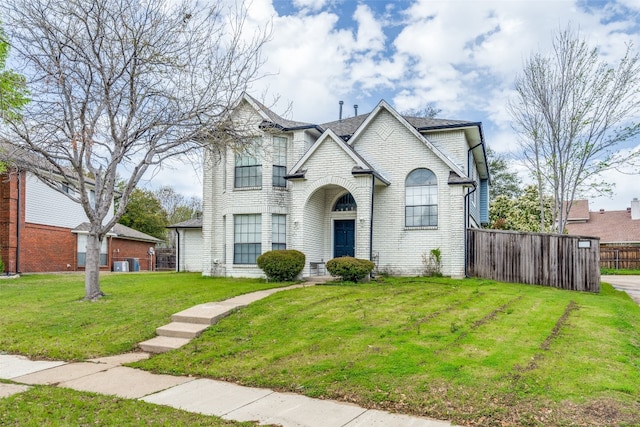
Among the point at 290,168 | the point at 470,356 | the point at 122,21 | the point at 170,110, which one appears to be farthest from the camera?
the point at 290,168

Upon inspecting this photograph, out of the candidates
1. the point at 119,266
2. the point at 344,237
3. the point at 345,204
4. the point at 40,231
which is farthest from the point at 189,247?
the point at 345,204

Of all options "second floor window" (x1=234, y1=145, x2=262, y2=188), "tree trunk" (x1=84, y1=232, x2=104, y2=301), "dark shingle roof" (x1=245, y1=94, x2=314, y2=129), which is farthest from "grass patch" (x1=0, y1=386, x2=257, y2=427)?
"second floor window" (x1=234, y1=145, x2=262, y2=188)

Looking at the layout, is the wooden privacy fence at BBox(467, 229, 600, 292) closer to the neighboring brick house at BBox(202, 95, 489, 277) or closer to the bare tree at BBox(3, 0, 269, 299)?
the neighboring brick house at BBox(202, 95, 489, 277)

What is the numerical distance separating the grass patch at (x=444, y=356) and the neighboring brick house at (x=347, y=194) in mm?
5825

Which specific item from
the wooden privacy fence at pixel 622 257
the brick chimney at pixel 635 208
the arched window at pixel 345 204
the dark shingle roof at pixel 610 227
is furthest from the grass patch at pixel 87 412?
the brick chimney at pixel 635 208

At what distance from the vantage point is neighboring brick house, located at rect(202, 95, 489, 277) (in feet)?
54.5

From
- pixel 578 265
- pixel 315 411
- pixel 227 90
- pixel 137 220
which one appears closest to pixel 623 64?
pixel 578 265

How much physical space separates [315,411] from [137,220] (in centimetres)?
3892

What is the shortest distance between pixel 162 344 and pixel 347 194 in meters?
11.5

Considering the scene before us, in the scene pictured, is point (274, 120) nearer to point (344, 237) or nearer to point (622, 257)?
point (344, 237)

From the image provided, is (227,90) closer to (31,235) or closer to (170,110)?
(170,110)

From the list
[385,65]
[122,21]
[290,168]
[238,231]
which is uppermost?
[385,65]

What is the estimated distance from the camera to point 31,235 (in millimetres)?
25203

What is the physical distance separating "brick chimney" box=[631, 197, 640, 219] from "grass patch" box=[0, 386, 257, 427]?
153 feet
